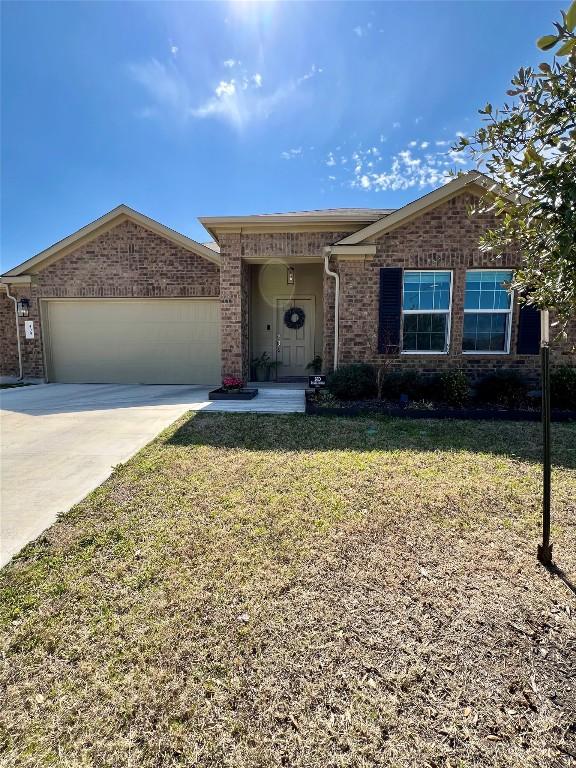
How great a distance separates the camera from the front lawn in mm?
1402

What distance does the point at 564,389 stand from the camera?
271 inches

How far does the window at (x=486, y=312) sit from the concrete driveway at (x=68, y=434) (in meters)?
4.15

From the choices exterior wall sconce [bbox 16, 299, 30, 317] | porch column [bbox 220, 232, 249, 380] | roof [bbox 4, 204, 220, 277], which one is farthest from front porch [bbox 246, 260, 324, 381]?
exterior wall sconce [bbox 16, 299, 30, 317]

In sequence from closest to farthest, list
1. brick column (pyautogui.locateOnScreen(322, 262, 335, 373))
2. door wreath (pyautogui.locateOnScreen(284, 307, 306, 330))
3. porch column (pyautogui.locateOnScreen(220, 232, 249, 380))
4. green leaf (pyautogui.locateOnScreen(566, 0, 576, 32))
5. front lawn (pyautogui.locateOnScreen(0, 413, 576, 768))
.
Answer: green leaf (pyautogui.locateOnScreen(566, 0, 576, 32))
front lawn (pyautogui.locateOnScreen(0, 413, 576, 768))
brick column (pyautogui.locateOnScreen(322, 262, 335, 373))
porch column (pyautogui.locateOnScreen(220, 232, 249, 380))
door wreath (pyautogui.locateOnScreen(284, 307, 306, 330))

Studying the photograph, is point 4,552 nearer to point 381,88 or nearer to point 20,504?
point 20,504

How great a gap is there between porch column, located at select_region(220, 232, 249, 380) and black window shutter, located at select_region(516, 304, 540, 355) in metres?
6.32

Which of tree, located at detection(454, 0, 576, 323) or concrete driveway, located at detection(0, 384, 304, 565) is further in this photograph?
concrete driveway, located at detection(0, 384, 304, 565)

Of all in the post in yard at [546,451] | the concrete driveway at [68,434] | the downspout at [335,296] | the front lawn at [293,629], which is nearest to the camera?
the front lawn at [293,629]

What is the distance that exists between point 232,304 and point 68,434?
4.64 meters

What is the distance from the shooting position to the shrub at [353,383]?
732 cm

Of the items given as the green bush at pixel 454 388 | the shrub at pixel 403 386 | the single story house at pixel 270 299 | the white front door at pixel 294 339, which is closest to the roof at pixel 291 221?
the single story house at pixel 270 299

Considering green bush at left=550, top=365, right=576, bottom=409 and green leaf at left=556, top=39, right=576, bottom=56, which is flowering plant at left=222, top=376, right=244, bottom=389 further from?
green leaf at left=556, top=39, right=576, bottom=56

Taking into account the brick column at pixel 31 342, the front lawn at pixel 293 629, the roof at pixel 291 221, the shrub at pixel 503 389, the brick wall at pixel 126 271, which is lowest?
the front lawn at pixel 293 629

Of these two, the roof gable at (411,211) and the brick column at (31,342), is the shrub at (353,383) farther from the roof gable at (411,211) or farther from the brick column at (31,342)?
the brick column at (31,342)
